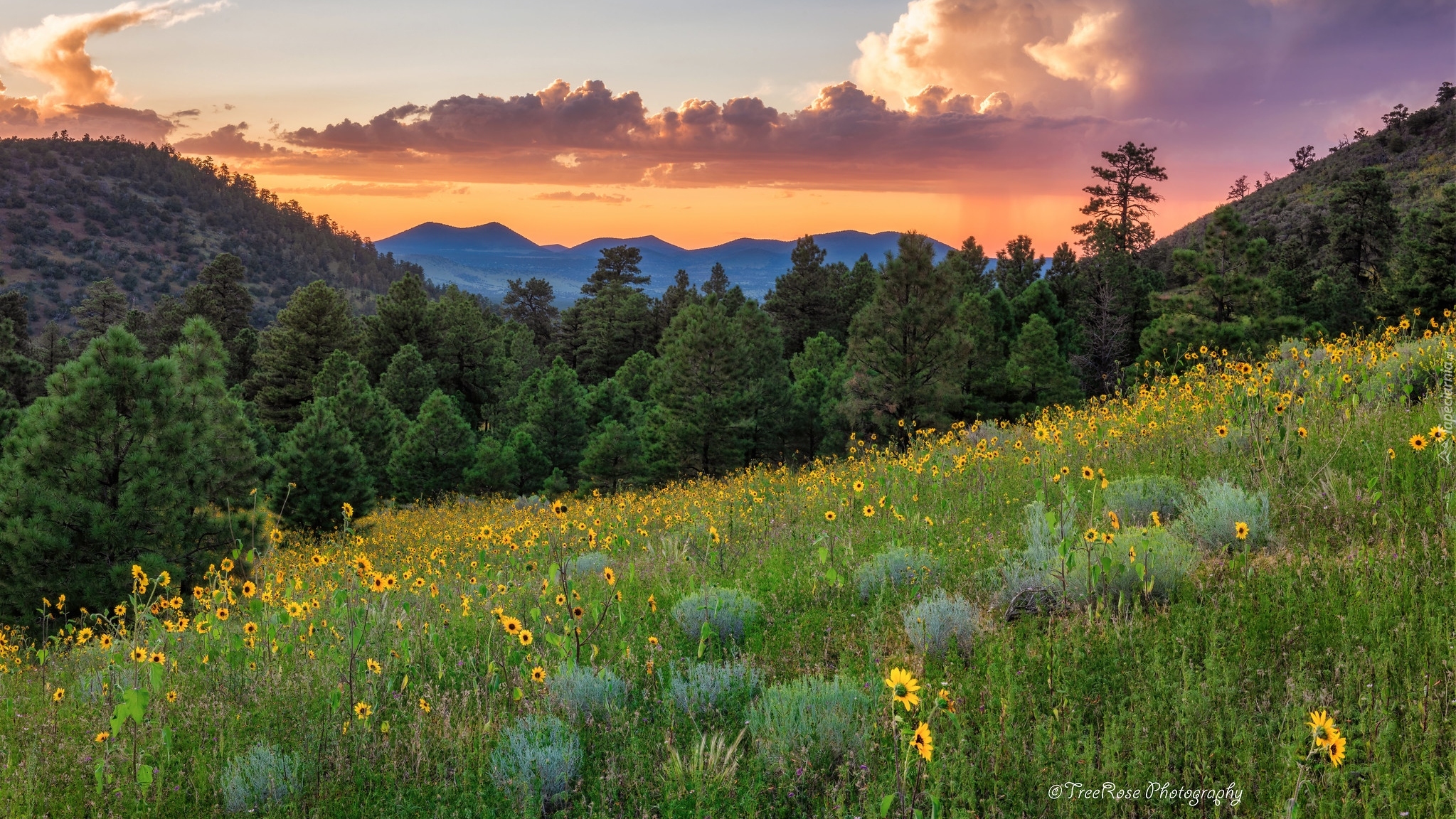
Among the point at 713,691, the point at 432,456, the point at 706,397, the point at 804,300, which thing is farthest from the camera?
the point at 804,300

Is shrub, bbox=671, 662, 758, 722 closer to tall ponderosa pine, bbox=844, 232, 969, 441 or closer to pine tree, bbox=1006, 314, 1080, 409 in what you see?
tall ponderosa pine, bbox=844, 232, 969, 441

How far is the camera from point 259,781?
3166mm

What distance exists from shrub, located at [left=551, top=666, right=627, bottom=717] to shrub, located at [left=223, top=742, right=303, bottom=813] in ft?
3.74

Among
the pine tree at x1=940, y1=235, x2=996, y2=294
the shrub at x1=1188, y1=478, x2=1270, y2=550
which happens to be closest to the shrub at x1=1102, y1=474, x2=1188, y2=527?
the shrub at x1=1188, y1=478, x2=1270, y2=550

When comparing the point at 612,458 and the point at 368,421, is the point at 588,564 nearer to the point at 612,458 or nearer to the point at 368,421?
the point at 612,458

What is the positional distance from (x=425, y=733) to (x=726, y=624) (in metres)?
1.76

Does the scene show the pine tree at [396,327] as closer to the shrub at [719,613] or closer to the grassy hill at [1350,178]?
the shrub at [719,613]

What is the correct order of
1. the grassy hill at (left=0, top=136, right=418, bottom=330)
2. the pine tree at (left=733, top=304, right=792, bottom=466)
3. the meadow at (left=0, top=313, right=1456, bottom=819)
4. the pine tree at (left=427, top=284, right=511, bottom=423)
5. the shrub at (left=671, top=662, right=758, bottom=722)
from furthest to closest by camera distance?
the grassy hill at (left=0, top=136, right=418, bottom=330) → the pine tree at (left=427, top=284, right=511, bottom=423) → the pine tree at (left=733, top=304, right=792, bottom=466) → the shrub at (left=671, top=662, right=758, bottom=722) → the meadow at (left=0, top=313, right=1456, bottom=819)

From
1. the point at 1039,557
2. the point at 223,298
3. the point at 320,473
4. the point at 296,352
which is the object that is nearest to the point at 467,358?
the point at 296,352

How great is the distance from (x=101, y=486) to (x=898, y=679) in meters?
17.1

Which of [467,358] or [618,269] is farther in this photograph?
[618,269]

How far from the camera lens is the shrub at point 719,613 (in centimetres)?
450

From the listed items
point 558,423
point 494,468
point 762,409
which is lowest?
point 494,468

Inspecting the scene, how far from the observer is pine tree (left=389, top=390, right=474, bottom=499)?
33.1 m
